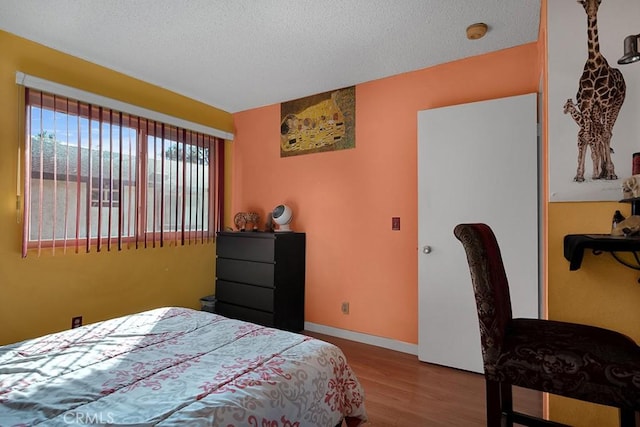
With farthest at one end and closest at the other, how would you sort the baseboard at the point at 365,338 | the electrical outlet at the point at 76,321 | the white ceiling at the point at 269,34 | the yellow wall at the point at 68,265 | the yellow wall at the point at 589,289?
the baseboard at the point at 365,338
the electrical outlet at the point at 76,321
the yellow wall at the point at 68,265
the white ceiling at the point at 269,34
the yellow wall at the point at 589,289

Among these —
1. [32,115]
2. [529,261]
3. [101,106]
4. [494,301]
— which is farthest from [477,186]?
[32,115]

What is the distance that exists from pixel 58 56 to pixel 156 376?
2657 millimetres

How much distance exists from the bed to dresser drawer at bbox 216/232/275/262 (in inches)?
54.6

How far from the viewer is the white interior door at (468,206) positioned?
2.25 m

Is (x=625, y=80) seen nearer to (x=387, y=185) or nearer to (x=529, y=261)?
(x=529, y=261)

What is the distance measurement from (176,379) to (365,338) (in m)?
2.15

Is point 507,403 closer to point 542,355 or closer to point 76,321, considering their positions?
point 542,355

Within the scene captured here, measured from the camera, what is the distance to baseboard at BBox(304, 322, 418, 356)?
2.76 m

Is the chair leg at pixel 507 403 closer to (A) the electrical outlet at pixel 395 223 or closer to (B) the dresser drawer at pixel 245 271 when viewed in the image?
(A) the electrical outlet at pixel 395 223

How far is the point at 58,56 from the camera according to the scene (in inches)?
98.5

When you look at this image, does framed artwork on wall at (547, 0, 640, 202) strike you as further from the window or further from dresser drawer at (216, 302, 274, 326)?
the window

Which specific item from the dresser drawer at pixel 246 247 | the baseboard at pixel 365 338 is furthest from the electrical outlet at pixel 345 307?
the dresser drawer at pixel 246 247

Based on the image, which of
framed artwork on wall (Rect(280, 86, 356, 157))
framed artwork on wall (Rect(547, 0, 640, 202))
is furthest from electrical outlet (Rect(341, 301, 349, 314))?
framed artwork on wall (Rect(547, 0, 640, 202))

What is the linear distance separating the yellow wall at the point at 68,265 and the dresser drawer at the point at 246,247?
37cm
